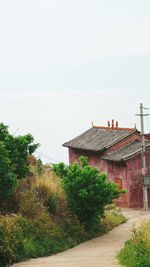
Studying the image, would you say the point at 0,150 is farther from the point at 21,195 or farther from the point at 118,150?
the point at 118,150

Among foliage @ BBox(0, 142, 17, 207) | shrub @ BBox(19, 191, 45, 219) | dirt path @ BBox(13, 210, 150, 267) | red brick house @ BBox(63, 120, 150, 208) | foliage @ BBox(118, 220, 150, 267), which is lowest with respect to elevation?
dirt path @ BBox(13, 210, 150, 267)

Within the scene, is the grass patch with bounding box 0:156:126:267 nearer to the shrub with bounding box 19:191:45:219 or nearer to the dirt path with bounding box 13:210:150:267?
the shrub with bounding box 19:191:45:219

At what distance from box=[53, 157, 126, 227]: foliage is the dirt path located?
1.33 m

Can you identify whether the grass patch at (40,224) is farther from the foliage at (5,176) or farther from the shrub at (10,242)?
the foliage at (5,176)

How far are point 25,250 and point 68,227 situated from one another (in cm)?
382

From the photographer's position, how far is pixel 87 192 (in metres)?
18.7

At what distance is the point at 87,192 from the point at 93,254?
12.5 ft

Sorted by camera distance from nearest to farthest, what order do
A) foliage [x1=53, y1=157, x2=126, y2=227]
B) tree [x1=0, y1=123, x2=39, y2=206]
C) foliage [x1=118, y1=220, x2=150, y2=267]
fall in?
1. foliage [x1=118, y1=220, x2=150, y2=267]
2. foliage [x1=53, y1=157, x2=126, y2=227]
3. tree [x1=0, y1=123, x2=39, y2=206]

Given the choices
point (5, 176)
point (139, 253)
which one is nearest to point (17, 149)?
point (5, 176)

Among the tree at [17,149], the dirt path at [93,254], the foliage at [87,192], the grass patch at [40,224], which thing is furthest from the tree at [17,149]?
the dirt path at [93,254]

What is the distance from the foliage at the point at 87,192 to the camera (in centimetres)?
1892

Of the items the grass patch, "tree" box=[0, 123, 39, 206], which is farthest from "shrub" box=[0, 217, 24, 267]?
"tree" box=[0, 123, 39, 206]

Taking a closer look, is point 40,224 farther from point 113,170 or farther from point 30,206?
point 113,170

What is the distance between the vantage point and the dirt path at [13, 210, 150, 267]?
1344 cm
